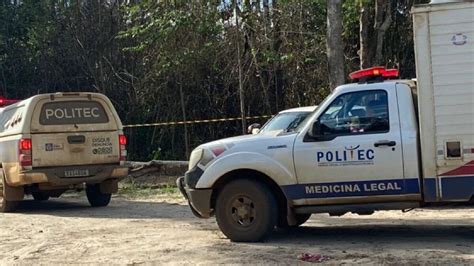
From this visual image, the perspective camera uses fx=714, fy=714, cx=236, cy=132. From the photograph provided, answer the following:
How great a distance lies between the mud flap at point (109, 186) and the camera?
1365 centimetres

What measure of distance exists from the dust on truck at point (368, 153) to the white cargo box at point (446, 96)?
11 mm

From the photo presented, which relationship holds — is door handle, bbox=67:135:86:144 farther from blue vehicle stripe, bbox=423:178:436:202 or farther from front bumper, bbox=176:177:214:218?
blue vehicle stripe, bbox=423:178:436:202

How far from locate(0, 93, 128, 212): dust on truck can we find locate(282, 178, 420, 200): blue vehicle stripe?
18.4ft

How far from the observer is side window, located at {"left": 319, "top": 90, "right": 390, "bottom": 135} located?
8500mm

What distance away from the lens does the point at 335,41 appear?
1627cm

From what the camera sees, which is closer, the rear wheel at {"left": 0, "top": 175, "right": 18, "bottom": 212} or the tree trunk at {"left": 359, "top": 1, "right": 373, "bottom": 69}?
the rear wheel at {"left": 0, "top": 175, "right": 18, "bottom": 212}

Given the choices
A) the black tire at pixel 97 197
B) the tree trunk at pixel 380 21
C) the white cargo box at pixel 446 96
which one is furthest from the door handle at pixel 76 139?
the tree trunk at pixel 380 21

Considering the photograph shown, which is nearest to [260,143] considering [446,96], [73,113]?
[446,96]

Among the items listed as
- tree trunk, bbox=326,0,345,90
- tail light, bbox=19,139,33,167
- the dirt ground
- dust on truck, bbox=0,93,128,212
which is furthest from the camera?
tree trunk, bbox=326,0,345,90

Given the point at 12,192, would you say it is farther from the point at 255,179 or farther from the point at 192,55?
the point at 192,55

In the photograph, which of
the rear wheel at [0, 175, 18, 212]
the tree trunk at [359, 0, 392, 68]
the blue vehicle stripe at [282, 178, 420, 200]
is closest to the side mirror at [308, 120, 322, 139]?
the blue vehicle stripe at [282, 178, 420, 200]

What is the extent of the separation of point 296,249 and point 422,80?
2.45m

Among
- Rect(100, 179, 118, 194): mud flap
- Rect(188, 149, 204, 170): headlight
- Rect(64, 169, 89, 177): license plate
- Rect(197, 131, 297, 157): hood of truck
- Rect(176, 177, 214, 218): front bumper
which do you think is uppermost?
Rect(197, 131, 297, 157): hood of truck

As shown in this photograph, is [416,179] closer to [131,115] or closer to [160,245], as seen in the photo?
[160,245]
